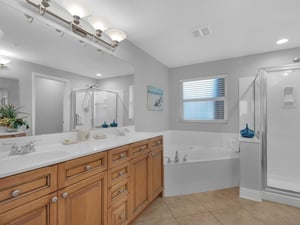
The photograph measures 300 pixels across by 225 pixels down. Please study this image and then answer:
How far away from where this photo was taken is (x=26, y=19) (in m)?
1.29

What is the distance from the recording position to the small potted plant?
1.20 m

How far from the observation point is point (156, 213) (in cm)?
197

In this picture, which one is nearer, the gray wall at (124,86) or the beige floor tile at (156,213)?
the beige floor tile at (156,213)

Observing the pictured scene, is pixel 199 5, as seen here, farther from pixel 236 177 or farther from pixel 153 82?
pixel 236 177

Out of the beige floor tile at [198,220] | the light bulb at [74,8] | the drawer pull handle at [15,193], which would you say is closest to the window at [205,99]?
the beige floor tile at [198,220]

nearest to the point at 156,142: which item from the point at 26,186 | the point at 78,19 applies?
the point at 26,186

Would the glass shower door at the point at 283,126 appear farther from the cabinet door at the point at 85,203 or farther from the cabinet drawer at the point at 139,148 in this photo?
the cabinet door at the point at 85,203

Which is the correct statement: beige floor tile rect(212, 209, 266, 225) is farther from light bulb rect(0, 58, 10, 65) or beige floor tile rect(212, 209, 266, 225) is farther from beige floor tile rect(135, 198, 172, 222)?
light bulb rect(0, 58, 10, 65)

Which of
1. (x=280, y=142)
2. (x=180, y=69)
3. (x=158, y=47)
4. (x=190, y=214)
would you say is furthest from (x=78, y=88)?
(x=280, y=142)

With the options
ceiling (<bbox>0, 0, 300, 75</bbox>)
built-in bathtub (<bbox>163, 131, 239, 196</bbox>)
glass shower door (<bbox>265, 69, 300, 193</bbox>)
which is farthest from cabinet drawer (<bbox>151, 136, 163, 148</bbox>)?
glass shower door (<bbox>265, 69, 300, 193</bbox>)

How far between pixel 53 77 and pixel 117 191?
1.24m

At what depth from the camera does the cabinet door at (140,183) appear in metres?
1.69

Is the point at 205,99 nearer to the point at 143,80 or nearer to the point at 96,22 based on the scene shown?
the point at 143,80

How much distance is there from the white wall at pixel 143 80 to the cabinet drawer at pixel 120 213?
1.27 meters
